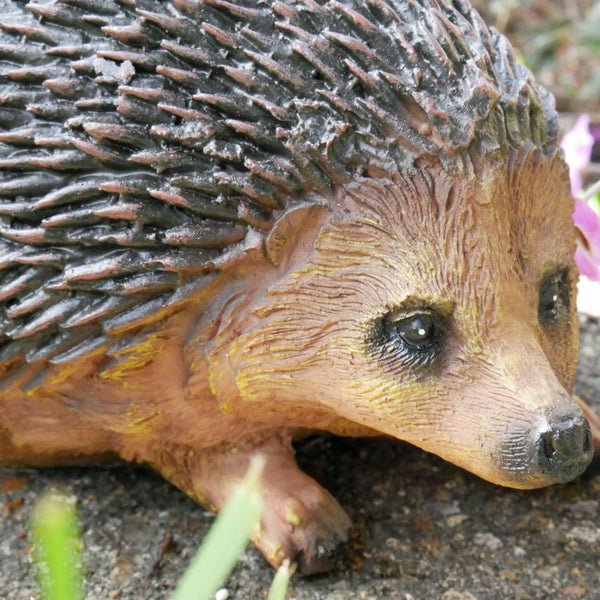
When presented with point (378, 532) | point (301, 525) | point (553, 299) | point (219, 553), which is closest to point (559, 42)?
point (553, 299)

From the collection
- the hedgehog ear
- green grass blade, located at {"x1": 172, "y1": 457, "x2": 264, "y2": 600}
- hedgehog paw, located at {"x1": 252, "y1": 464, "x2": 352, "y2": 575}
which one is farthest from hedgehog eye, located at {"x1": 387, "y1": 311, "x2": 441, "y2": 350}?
green grass blade, located at {"x1": 172, "y1": 457, "x2": 264, "y2": 600}

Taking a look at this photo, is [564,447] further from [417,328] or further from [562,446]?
[417,328]

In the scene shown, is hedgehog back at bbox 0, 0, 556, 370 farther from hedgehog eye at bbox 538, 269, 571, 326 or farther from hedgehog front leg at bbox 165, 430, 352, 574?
hedgehog front leg at bbox 165, 430, 352, 574

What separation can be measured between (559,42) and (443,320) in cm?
338

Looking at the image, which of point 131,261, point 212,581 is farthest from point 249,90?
point 212,581

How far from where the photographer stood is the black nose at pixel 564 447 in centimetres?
121

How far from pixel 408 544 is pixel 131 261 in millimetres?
780

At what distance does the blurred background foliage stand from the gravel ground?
2548mm

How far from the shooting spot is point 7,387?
1.45 meters

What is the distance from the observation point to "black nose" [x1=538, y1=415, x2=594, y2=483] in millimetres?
1215

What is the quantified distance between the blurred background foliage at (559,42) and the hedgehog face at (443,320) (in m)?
2.66

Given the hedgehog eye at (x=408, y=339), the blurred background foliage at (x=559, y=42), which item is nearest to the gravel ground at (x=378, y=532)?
the hedgehog eye at (x=408, y=339)

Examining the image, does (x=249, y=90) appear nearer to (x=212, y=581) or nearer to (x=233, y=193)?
(x=233, y=193)

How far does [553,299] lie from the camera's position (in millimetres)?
1381
